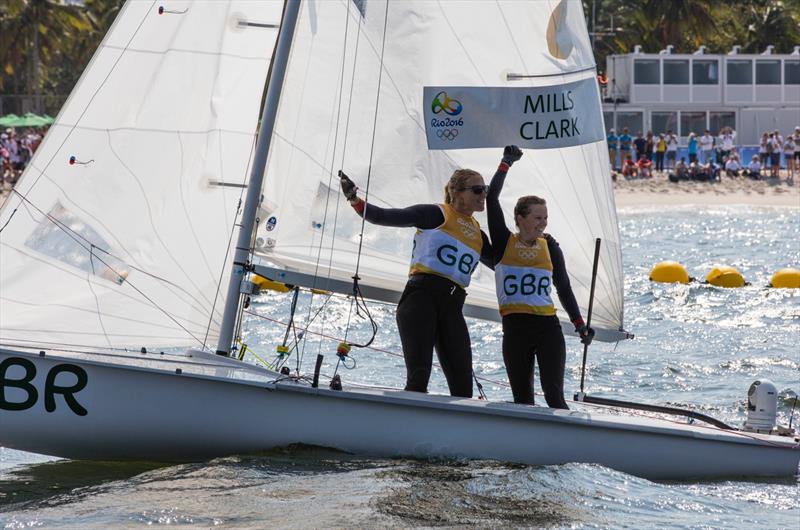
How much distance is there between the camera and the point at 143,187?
7.66 meters

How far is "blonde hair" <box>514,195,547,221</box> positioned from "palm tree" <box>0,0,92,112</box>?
35.8m

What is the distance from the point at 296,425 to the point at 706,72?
3455 centimetres

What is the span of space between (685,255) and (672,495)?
17.2m

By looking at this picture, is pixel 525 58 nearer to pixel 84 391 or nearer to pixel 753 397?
pixel 753 397

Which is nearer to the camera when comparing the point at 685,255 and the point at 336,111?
the point at 336,111

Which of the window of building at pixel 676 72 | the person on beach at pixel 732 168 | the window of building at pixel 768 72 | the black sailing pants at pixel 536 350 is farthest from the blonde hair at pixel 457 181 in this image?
the window of building at pixel 768 72

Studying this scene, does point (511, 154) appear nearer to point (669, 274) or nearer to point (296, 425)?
point (296, 425)

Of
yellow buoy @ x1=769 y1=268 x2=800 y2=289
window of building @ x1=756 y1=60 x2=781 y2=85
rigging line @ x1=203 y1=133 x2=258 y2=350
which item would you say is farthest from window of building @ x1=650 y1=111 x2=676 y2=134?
rigging line @ x1=203 y1=133 x2=258 y2=350

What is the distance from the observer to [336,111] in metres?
7.70

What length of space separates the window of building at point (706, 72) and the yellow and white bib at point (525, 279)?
3361 cm

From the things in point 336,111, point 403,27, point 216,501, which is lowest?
point 216,501

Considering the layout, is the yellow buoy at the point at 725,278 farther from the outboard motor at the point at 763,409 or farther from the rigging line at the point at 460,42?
the rigging line at the point at 460,42

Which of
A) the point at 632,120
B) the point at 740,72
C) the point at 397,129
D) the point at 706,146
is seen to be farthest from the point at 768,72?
the point at 397,129

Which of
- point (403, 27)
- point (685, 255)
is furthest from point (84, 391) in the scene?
point (685, 255)
